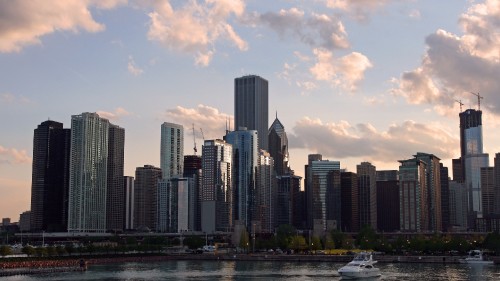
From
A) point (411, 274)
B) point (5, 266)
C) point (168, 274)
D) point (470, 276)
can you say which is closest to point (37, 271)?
point (5, 266)

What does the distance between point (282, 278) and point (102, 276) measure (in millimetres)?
37618

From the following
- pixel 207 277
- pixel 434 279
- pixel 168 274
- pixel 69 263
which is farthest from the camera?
pixel 69 263

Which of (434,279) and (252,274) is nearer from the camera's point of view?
(434,279)

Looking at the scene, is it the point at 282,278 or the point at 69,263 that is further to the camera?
the point at 69,263

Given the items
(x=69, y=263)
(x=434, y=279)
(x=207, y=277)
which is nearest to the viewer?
(x=434, y=279)

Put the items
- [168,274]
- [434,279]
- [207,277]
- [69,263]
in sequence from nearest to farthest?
1. [434,279]
2. [207,277]
3. [168,274]
4. [69,263]

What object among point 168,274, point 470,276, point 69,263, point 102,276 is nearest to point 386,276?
point 470,276

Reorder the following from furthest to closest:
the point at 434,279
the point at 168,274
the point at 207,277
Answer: the point at 168,274 → the point at 207,277 → the point at 434,279

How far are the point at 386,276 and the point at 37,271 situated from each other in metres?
75.8

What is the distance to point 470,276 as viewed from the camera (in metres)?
144

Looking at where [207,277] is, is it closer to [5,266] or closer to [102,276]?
[102,276]

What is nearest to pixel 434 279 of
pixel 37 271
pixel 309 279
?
pixel 309 279

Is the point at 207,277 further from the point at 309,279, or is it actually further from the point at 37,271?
the point at 37,271

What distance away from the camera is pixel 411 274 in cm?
14975
